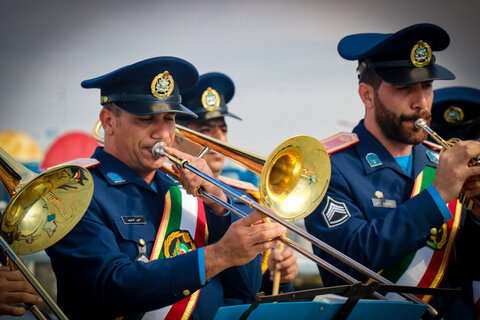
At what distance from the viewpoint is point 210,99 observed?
3.98 meters

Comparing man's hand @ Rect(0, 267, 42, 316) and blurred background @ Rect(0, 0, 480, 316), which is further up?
blurred background @ Rect(0, 0, 480, 316)

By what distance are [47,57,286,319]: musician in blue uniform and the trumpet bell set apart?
0.25 meters

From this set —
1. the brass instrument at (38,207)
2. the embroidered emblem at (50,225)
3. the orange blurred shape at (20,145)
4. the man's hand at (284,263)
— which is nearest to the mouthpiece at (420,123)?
the man's hand at (284,263)

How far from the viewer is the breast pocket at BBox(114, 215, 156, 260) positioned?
8.23 ft

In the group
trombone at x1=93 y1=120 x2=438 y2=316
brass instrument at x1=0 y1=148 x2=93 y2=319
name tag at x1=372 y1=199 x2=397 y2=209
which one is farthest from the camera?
name tag at x1=372 y1=199 x2=397 y2=209

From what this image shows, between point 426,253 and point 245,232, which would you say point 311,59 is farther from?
point 245,232

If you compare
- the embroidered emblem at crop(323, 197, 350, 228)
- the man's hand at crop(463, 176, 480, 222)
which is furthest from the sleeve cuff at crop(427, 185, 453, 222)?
the embroidered emblem at crop(323, 197, 350, 228)

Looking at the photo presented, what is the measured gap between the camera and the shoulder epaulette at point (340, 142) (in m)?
3.07

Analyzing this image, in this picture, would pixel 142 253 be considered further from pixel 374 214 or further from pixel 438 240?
pixel 438 240

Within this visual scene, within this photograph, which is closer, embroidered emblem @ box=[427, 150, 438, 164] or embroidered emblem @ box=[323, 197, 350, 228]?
embroidered emblem @ box=[323, 197, 350, 228]

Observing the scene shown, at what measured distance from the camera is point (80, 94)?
4250mm

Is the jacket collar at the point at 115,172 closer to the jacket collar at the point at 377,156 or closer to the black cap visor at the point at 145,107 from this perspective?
the black cap visor at the point at 145,107

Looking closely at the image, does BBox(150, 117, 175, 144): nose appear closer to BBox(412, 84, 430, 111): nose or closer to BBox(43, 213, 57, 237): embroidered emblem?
BBox(43, 213, 57, 237): embroidered emblem

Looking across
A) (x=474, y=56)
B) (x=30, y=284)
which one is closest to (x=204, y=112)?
(x=30, y=284)
